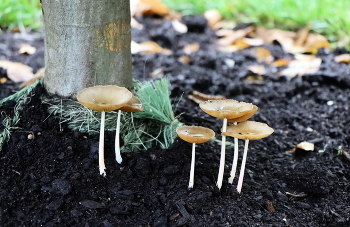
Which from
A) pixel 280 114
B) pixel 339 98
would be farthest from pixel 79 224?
pixel 339 98

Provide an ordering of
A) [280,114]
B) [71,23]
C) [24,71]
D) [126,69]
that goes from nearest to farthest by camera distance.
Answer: [71,23] < [126,69] < [280,114] < [24,71]

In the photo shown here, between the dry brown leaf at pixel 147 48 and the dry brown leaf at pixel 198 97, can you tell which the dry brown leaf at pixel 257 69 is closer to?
the dry brown leaf at pixel 198 97

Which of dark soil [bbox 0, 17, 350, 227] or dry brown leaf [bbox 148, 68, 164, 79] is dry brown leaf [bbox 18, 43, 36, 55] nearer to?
dry brown leaf [bbox 148, 68, 164, 79]

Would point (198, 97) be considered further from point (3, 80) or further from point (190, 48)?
point (3, 80)

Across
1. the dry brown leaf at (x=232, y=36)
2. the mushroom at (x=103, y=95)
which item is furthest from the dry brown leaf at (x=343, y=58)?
the mushroom at (x=103, y=95)

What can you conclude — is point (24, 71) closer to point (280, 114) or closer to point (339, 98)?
point (280, 114)

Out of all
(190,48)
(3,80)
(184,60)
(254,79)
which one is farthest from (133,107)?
(190,48)
